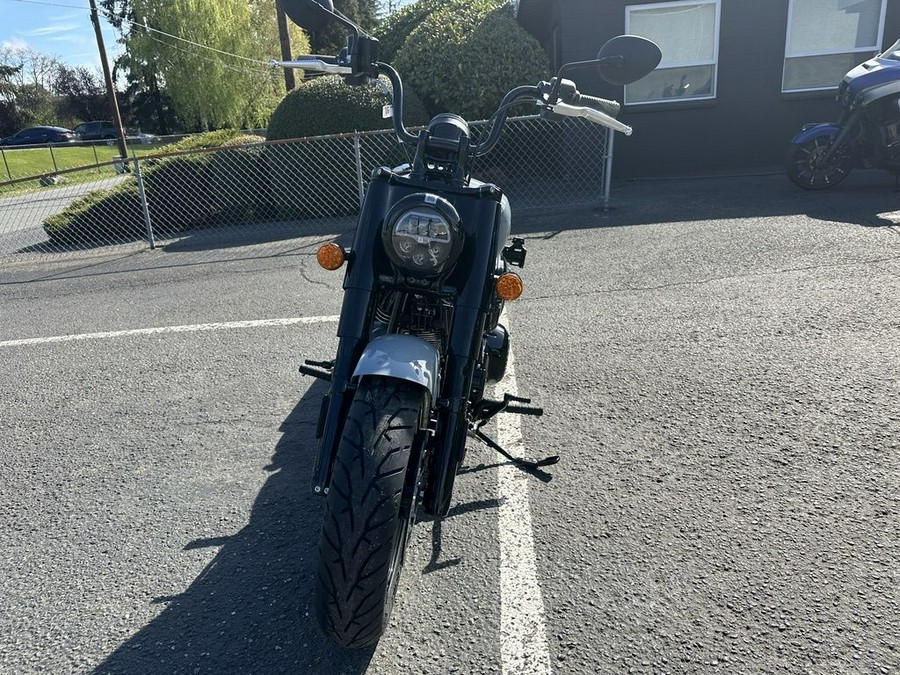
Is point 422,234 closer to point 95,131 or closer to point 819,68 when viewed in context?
point 819,68

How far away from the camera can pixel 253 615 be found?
228 centimetres

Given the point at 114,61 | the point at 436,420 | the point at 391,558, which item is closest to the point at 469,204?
the point at 436,420

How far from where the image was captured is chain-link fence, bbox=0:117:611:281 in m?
9.57

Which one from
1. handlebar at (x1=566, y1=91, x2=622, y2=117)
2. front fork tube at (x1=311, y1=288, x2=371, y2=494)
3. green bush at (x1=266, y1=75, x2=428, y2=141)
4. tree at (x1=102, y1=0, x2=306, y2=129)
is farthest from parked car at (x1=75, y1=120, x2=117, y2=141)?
front fork tube at (x1=311, y1=288, x2=371, y2=494)

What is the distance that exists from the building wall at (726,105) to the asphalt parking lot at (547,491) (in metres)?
5.94

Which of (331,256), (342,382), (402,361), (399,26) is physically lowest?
(342,382)

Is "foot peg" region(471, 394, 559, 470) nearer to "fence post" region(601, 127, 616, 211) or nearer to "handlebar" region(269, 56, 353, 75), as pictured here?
"handlebar" region(269, 56, 353, 75)

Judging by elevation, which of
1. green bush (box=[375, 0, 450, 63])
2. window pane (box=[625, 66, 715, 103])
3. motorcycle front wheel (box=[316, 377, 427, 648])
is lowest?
motorcycle front wheel (box=[316, 377, 427, 648])

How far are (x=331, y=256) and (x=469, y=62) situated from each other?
30.8 ft

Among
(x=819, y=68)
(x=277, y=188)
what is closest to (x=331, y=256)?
(x=277, y=188)

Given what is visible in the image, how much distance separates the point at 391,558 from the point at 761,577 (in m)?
1.37

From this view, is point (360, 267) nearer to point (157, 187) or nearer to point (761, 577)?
point (761, 577)

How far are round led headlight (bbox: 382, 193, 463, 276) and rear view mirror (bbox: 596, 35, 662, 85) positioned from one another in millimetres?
1147

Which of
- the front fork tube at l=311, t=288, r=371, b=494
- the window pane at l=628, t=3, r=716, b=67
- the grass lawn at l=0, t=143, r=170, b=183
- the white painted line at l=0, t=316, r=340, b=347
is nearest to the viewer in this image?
the front fork tube at l=311, t=288, r=371, b=494
